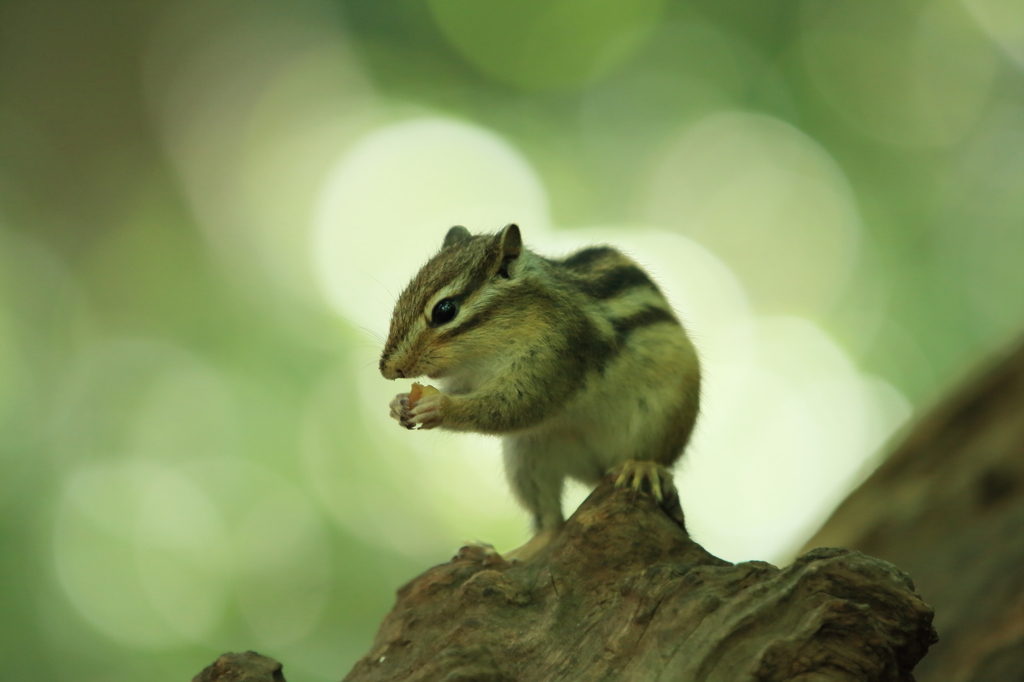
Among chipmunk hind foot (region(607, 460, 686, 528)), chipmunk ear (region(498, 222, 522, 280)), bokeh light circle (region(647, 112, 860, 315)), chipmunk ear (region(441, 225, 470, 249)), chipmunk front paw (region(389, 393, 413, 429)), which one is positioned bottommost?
chipmunk hind foot (region(607, 460, 686, 528))

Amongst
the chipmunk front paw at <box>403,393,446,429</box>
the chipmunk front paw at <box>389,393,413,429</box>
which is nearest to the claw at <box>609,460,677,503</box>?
the chipmunk front paw at <box>403,393,446,429</box>

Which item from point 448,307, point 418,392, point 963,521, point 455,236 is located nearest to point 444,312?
point 448,307

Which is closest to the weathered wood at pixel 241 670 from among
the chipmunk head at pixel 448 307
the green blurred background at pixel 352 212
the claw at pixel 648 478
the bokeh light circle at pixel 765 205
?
the chipmunk head at pixel 448 307

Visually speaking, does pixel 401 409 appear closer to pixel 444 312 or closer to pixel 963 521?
pixel 444 312

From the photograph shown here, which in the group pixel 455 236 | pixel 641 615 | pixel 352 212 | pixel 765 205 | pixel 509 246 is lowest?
pixel 641 615

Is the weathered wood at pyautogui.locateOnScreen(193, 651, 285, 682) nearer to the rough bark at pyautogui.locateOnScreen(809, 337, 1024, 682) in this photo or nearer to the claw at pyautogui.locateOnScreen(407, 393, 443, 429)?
the claw at pyautogui.locateOnScreen(407, 393, 443, 429)

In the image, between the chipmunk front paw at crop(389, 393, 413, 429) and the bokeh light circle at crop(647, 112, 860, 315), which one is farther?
the bokeh light circle at crop(647, 112, 860, 315)

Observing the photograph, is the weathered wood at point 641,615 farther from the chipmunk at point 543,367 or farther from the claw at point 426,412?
the claw at point 426,412
